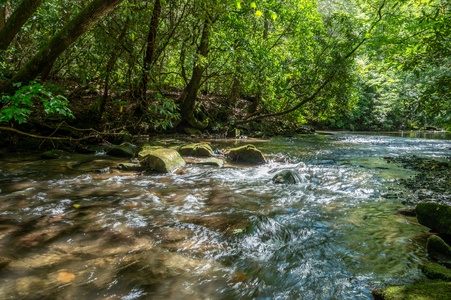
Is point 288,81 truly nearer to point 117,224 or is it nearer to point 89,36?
point 89,36

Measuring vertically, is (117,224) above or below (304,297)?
above

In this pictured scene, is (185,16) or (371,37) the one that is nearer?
(185,16)

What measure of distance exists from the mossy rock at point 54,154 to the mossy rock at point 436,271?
8321mm

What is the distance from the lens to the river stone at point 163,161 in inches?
267

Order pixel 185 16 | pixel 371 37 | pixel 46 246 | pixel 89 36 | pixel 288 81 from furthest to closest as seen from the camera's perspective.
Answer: pixel 288 81, pixel 371 37, pixel 185 16, pixel 89 36, pixel 46 246

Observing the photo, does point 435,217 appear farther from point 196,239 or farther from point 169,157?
point 169,157

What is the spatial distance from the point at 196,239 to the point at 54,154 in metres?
6.37

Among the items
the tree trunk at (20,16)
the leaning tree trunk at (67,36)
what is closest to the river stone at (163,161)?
the leaning tree trunk at (67,36)

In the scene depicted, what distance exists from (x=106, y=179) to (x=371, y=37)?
12214 millimetres

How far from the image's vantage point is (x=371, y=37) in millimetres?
12297

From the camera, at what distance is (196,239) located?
132 inches

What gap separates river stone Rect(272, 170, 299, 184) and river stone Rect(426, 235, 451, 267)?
3198mm

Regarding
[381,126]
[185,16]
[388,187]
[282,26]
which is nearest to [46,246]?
[388,187]

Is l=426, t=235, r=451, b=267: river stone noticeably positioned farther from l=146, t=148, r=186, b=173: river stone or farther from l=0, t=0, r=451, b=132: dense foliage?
l=146, t=148, r=186, b=173: river stone
